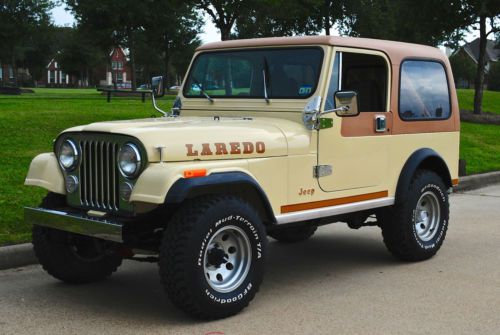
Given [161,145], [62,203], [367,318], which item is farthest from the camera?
[62,203]

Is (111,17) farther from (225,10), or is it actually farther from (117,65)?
(117,65)

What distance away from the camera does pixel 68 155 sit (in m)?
4.83

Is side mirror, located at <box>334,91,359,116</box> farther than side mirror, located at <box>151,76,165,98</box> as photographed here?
No

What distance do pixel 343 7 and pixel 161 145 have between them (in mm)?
42747

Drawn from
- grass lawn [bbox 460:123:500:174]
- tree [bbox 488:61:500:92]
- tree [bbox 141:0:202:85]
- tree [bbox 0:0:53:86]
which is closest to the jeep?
grass lawn [bbox 460:123:500:174]

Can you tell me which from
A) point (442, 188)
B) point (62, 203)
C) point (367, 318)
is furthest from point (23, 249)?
point (442, 188)

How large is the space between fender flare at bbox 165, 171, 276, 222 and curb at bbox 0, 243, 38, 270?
7.48ft

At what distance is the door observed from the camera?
17.5ft

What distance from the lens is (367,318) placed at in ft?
15.1

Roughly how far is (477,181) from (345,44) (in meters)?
7.38

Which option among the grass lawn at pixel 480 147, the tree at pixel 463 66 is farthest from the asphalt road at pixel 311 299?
the tree at pixel 463 66

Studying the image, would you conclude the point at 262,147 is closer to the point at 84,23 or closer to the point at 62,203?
the point at 62,203

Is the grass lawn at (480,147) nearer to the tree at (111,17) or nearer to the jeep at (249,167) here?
the jeep at (249,167)

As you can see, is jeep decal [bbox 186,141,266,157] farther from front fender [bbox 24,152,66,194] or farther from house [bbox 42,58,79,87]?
house [bbox 42,58,79,87]
